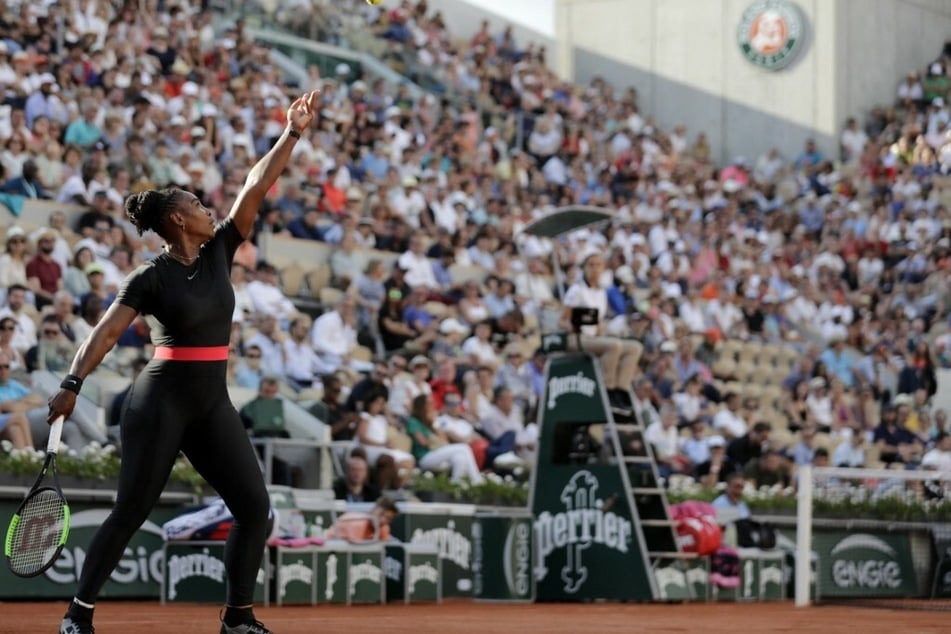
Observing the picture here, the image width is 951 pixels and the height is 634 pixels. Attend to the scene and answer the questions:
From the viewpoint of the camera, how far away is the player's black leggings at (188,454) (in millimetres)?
7891

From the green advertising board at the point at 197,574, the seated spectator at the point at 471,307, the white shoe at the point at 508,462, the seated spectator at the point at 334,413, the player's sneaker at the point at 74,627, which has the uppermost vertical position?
the seated spectator at the point at 471,307

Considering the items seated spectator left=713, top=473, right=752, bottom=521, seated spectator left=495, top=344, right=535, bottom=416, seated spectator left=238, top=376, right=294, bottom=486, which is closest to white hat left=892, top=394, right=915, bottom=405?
seated spectator left=495, top=344, right=535, bottom=416

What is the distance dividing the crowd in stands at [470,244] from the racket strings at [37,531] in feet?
22.1

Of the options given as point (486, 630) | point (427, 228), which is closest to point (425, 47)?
point (427, 228)

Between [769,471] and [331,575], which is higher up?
[769,471]

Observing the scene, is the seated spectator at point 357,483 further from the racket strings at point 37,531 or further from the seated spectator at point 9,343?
the racket strings at point 37,531

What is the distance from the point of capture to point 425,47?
29.8m

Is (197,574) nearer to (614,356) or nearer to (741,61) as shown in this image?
(614,356)

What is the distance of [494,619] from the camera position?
1214 centimetres

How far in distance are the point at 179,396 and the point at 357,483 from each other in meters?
7.87

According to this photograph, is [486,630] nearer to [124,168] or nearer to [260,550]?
[260,550]

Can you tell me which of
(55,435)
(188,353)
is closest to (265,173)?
(188,353)

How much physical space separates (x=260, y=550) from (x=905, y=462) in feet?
53.1

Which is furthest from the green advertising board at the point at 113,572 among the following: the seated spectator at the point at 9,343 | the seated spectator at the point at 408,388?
the seated spectator at the point at 408,388
